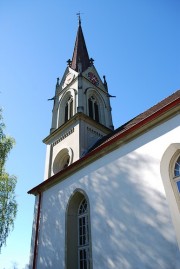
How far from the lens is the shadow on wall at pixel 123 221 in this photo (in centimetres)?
593

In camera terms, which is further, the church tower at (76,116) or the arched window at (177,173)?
the church tower at (76,116)

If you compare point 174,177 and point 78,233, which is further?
point 78,233

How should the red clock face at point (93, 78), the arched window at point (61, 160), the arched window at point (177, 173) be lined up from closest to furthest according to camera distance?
the arched window at point (177, 173) < the arched window at point (61, 160) < the red clock face at point (93, 78)

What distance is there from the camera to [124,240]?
668 cm

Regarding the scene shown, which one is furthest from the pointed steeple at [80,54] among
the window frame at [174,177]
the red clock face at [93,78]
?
the window frame at [174,177]

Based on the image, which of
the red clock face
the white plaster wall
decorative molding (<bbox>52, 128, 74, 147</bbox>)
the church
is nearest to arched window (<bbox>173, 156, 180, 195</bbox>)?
the church

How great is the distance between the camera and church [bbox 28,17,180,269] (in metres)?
6.11

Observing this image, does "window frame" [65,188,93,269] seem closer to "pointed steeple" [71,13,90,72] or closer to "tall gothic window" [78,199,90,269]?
"tall gothic window" [78,199,90,269]

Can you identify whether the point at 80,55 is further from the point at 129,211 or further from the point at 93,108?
the point at 129,211

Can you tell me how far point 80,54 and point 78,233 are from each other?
55.8 feet

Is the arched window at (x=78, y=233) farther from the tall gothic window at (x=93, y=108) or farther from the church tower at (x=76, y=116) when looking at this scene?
the tall gothic window at (x=93, y=108)

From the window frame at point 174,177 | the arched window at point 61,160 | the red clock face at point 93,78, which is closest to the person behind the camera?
the window frame at point 174,177

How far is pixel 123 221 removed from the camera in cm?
695

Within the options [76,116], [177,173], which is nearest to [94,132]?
[76,116]
